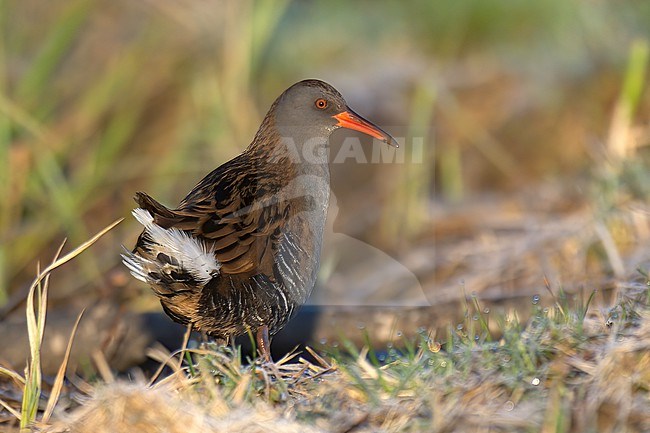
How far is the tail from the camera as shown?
2990mm

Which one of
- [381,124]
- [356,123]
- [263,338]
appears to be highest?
[356,123]

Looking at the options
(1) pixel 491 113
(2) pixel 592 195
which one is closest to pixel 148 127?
(1) pixel 491 113

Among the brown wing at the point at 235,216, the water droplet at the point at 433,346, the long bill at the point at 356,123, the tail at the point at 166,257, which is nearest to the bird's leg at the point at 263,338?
the brown wing at the point at 235,216

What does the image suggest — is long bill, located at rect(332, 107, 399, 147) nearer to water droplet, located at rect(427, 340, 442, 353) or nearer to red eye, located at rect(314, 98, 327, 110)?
red eye, located at rect(314, 98, 327, 110)

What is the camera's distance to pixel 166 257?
303cm

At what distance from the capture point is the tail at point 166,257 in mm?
2990

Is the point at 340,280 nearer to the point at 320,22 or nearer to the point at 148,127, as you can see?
the point at 148,127

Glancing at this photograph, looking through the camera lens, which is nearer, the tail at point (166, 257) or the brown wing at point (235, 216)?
the tail at point (166, 257)

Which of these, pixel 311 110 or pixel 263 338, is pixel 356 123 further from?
pixel 263 338

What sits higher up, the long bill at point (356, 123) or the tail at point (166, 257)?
the long bill at point (356, 123)

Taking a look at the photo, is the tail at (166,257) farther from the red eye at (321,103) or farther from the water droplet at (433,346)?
the red eye at (321,103)

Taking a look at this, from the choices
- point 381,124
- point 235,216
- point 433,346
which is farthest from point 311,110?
point 381,124

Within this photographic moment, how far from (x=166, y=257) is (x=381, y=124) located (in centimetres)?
447

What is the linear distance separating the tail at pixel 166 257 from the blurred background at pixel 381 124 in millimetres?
1121
